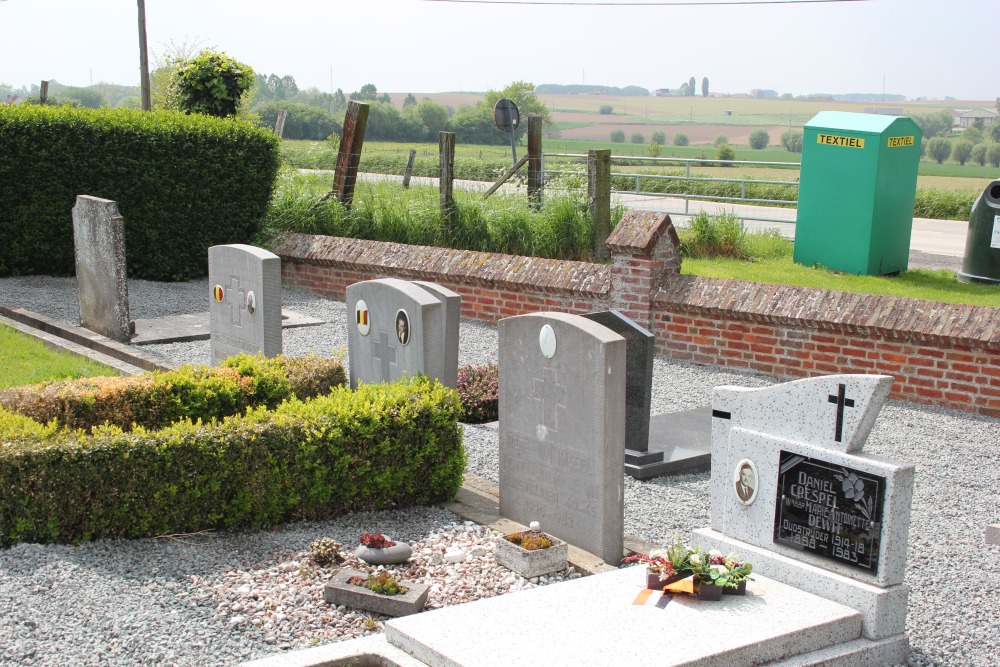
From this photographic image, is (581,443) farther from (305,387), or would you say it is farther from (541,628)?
(305,387)

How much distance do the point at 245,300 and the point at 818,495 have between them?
531 cm

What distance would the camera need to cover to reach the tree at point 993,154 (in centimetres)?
6462

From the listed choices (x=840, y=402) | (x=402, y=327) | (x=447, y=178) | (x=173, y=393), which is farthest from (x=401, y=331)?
(x=447, y=178)

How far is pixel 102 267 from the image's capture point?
34.0ft

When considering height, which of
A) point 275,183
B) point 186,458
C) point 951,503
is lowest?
point 951,503

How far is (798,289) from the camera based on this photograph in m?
9.42

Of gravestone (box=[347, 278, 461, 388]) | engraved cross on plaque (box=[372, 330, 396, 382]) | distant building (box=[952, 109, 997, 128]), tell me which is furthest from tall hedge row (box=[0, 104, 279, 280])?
distant building (box=[952, 109, 997, 128])

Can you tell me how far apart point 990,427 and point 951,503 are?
1988mm

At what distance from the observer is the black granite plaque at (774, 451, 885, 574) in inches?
174

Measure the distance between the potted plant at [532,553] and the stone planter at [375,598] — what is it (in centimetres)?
60

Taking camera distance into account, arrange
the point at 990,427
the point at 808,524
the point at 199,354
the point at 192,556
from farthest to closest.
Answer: the point at 199,354
the point at 990,427
the point at 192,556
the point at 808,524

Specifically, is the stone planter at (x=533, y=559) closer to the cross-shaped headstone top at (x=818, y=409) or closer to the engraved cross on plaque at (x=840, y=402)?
the cross-shaped headstone top at (x=818, y=409)

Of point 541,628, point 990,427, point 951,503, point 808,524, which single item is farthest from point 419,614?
Answer: point 990,427

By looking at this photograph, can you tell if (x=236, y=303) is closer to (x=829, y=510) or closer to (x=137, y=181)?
(x=829, y=510)
